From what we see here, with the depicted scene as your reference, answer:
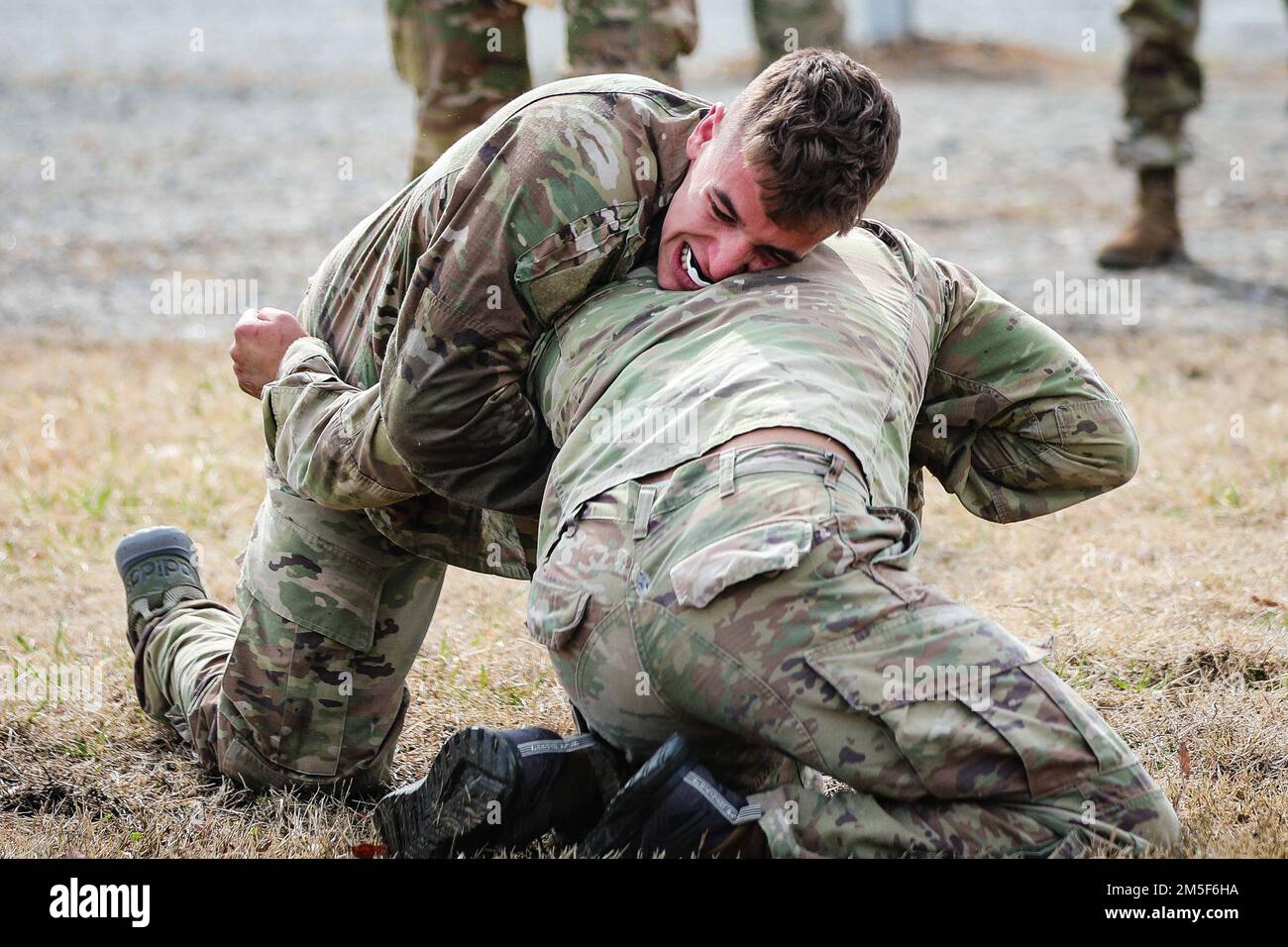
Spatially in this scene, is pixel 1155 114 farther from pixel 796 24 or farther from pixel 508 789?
pixel 508 789

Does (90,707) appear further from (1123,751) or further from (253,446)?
(1123,751)

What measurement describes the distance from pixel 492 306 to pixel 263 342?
0.62m

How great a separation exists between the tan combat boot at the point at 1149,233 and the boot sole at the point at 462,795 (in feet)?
20.6

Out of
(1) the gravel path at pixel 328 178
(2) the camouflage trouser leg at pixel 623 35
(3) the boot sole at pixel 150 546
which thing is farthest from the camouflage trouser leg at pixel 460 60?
(3) the boot sole at pixel 150 546

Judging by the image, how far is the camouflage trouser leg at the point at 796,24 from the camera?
1102 centimetres

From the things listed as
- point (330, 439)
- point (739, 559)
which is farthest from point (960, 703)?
point (330, 439)

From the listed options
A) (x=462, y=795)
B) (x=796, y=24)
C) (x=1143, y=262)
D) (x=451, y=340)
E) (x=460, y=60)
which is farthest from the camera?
(x=796, y=24)

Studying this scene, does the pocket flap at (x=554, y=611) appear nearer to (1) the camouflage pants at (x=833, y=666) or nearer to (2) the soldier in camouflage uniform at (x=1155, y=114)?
(1) the camouflage pants at (x=833, y=666)

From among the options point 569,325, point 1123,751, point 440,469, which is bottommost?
point 1123,751

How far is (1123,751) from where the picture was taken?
220 centimetres

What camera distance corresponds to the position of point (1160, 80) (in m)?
7.75

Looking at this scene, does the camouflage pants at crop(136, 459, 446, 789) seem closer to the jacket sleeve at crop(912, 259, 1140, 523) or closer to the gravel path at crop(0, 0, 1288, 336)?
the jacket sleeve at crop(912, 259, 1140, 523)

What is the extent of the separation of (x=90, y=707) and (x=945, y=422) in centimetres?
214

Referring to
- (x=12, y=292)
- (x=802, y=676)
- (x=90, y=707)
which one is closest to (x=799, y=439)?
(x=802, y=676)
